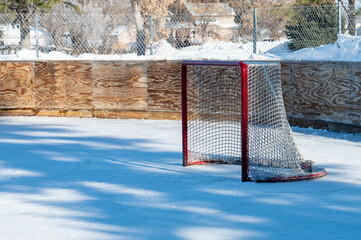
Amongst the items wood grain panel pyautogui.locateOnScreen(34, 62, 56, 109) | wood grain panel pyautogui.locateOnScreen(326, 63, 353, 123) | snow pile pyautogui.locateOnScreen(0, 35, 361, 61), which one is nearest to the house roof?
snow pile pyautogui.locateOnScreen(0, 35, 361, 61)

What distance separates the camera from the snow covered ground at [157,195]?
446 centimetres

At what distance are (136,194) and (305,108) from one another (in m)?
4.85

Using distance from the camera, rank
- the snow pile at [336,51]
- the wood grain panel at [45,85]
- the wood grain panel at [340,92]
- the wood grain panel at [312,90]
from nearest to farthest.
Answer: the wood grain panel at [340,92] < the wood grain panel at [312,90] < the wood grain panel at [45,85] < the snow pile at [336,51]

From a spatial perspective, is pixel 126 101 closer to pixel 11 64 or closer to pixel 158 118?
pixel 158 118

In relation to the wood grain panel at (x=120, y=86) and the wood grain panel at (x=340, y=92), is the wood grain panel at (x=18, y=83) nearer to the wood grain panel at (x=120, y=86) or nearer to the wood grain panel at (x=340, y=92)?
the wood grain panel at (x=120, y=86)

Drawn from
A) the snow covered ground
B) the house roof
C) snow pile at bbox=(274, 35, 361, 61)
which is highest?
the house roof

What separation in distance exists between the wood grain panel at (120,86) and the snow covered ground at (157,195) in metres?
2.38

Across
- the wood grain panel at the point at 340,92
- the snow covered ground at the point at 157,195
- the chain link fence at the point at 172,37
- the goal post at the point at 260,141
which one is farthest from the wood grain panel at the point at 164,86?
the wood grain panel at the point at 340,92

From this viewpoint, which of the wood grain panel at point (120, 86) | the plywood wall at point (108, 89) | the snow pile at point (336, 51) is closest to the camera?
the plywood wall at point (108, 89)

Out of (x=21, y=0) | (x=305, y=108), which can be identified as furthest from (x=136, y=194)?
(x=21, y=0)

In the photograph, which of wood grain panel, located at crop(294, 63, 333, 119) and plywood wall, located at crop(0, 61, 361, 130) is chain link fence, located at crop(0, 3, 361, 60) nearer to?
plywood wall, located at crop(0, 61, 361, 130)

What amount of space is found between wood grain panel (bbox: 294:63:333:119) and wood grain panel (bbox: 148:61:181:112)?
2.24 meters

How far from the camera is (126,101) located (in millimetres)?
11211

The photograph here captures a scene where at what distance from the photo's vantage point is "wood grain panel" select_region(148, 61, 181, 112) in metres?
10.8
